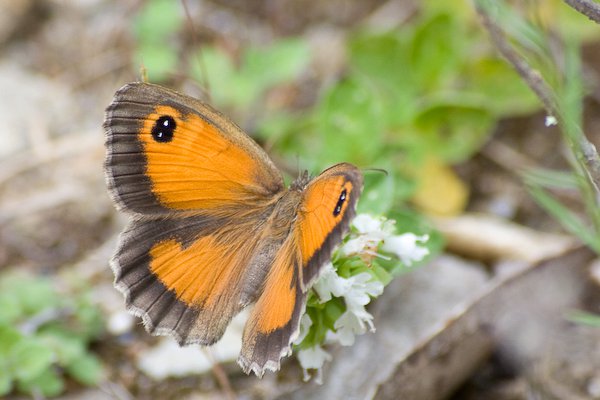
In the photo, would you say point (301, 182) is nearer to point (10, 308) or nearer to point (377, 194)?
point (377, 194)

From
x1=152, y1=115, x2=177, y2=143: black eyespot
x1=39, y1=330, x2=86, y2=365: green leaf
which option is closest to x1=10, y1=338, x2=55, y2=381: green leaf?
x1=39, y1=330, x2=86, y2=365: green leaf

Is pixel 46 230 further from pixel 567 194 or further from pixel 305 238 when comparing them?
pixel 567 194

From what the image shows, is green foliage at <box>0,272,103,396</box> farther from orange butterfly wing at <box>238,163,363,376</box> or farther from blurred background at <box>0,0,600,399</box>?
orange butterfly wing at <box>238,163,363,376</box>

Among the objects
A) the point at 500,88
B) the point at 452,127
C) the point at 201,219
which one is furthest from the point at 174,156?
the point at 500,88

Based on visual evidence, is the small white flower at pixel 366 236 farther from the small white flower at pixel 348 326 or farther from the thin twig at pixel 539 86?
the thin twig at pixel 539 86

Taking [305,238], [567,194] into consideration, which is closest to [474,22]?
[567,194]

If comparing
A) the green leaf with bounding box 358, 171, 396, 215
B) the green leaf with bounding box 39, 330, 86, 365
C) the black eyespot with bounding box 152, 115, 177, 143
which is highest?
the black eyespot with bounding box 152, 115, 177, 143

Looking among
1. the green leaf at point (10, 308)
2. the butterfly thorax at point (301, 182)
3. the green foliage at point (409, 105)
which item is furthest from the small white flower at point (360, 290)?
the green leaf at point (10, 308)
